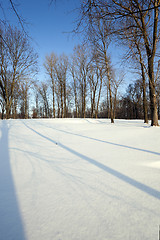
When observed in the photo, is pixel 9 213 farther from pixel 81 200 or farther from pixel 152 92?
pixel 152 92

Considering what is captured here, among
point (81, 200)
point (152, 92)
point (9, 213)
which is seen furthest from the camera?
point (152, 92)

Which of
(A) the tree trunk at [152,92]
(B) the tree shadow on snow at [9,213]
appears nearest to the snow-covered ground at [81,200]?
(B) the tree shadow on snow at [9,213]

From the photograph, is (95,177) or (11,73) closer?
(95,177)

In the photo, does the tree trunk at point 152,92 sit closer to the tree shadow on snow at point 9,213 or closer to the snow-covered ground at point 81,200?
the snow-covered ground at point 81,200

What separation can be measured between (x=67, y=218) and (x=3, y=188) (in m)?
1.18

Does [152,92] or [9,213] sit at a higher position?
[152,92]

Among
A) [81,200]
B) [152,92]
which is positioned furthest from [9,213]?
[152,92]

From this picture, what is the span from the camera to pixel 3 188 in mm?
1717

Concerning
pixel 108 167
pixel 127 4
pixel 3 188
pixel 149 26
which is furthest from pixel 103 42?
pixel 3 188

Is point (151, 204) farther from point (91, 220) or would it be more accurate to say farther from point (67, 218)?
point (67, 218)

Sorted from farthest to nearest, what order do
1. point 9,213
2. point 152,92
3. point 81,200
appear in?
1. point 152,92
2. point 81,200
3. point 9,213

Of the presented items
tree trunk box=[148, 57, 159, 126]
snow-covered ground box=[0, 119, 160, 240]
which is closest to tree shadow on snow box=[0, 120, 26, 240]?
snow-covered ground box=[0, 119, 160, 240]

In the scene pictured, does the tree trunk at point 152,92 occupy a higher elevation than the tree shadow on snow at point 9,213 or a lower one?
higher

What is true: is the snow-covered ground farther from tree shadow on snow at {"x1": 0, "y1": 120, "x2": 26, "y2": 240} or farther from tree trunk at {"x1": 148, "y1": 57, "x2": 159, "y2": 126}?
tree trunk at {"x1": 148, "y1": 57, "x2": 159, "y2": 126}
